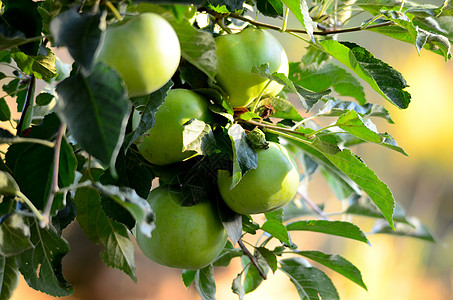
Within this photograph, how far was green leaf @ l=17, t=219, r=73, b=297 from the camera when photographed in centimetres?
31

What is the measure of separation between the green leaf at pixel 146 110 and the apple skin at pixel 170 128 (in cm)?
3

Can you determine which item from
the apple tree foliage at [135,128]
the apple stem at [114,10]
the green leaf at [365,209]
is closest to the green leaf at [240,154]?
the apple tree foliage at [135,128]

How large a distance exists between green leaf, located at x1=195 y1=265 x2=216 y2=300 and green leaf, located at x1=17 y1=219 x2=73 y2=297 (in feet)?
0.35

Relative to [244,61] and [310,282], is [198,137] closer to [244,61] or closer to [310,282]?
[244,61]

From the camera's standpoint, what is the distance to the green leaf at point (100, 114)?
0.16 meters

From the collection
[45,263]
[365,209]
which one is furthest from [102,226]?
[365,209]

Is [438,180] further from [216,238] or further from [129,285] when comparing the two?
[216,238]

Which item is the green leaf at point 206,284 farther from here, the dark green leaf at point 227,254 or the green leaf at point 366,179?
the green leaf at point 366,179

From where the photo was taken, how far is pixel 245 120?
0.30 metres

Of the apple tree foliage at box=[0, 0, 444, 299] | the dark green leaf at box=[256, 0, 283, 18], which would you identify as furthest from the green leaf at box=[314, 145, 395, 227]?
the dark green leaf at box=[256, 0, 283, 18]

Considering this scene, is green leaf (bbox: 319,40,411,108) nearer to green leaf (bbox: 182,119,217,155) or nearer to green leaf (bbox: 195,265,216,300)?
green leaf (bbox: 182,119,217,155)

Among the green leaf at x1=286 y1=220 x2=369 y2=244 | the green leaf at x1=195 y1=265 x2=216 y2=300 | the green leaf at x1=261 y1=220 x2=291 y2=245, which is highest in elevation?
the green leaf at x1=261 y1=220 x2=291 y2=245

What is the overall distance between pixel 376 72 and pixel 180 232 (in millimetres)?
158

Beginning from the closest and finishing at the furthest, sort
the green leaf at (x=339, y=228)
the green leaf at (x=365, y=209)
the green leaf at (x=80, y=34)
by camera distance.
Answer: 1. the green leaf at (x=80, y=34)
2. the green leaf at (x=339, y=228)
3. the green leaf at (x=365, y=209)
